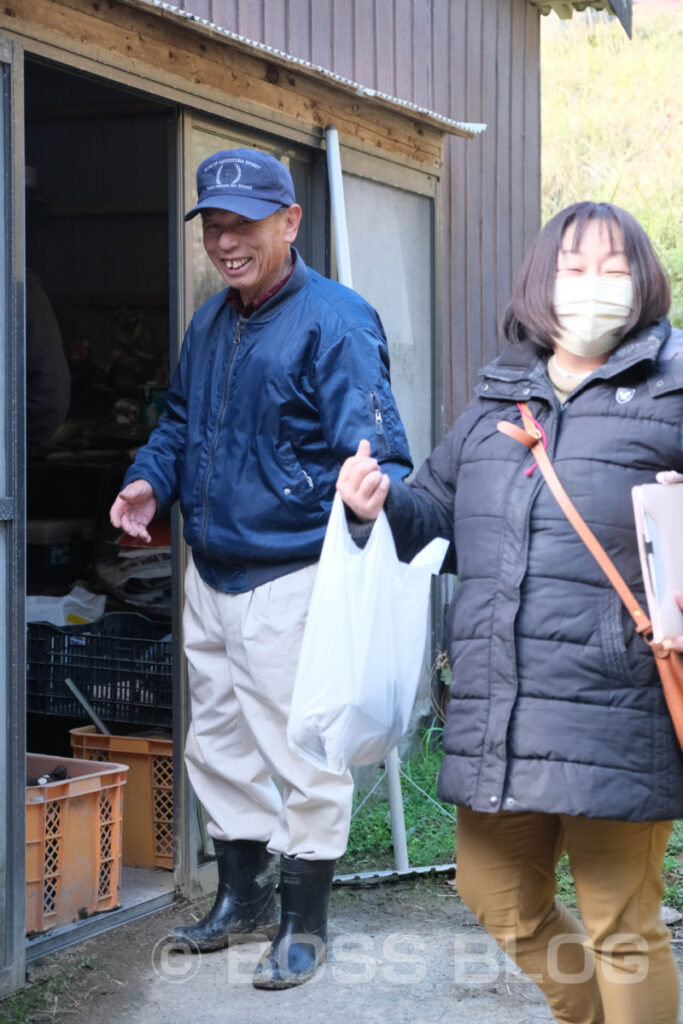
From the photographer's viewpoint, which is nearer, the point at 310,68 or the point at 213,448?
the point at 213,448

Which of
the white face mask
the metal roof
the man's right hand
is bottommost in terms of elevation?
the man's right hand

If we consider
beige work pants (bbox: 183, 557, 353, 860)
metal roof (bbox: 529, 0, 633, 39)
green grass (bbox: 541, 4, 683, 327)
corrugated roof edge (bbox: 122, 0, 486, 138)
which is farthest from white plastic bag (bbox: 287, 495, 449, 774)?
green grass (bbox: 541, 4, 683, 327)

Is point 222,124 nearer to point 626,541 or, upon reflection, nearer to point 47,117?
point 626,541

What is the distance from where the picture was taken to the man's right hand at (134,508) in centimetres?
368

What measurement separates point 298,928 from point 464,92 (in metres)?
4.55

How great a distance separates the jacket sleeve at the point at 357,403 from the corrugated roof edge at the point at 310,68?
3.60ft

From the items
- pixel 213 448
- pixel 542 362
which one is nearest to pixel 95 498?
pixel 213 448

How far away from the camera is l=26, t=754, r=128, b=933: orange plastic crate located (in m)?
3.82

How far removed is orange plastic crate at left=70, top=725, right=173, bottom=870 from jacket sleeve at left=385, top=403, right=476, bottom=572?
6.24ft

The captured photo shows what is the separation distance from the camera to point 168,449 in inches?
153

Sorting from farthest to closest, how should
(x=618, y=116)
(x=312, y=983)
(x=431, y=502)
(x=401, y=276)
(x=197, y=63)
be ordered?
(x=618, y=116) → (x=401, y=276) → (x=197, y=63) → (x=312, y=983) → (x=431, y=502)

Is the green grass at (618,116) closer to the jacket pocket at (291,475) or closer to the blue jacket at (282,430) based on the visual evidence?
the blue jacket at (282,430)

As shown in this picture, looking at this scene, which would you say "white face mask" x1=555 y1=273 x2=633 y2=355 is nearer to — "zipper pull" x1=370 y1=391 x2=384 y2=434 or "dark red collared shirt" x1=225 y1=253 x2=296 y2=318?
"zipper pull" x1=370 y1=391 x2=384 y2=434

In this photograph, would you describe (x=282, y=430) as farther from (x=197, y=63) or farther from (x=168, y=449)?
(x=197, y=63)
